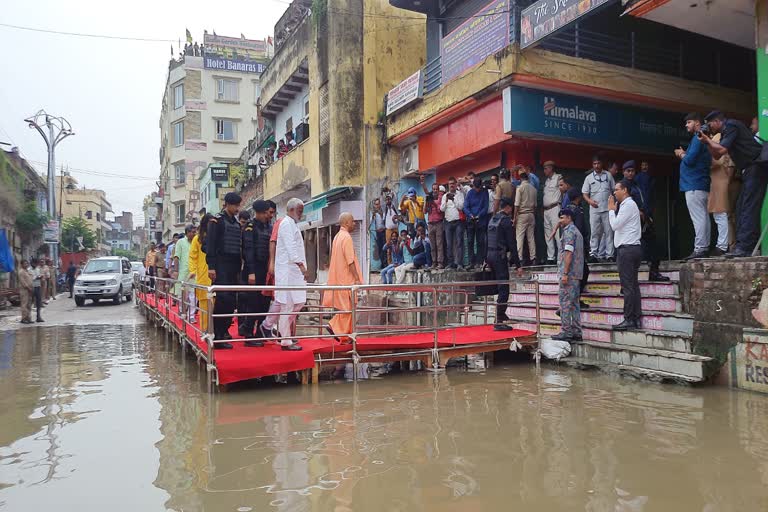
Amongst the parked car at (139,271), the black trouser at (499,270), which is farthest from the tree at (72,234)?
the black trouser at (499,270)

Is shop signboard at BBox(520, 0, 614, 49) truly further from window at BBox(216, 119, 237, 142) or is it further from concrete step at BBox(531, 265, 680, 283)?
window at BBox(216, 119, 237, 142)

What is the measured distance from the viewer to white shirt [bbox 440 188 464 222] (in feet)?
36.8

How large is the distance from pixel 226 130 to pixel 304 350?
4237 cm

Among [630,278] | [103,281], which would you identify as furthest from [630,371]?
[103,281]

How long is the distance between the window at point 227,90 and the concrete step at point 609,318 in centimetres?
4046

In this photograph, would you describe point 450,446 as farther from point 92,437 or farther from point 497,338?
point 497,338

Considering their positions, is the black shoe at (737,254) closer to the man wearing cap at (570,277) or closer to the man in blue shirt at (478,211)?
the man wearing cap at (570,277)

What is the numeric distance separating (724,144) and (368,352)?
16.0 feet

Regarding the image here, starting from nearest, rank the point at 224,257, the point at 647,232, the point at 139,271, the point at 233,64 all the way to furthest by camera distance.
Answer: the point at 224,257 → the point at 647,232 → the point at 139,271 → the point at 233,64

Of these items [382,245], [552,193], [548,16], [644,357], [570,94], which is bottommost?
[644,357]

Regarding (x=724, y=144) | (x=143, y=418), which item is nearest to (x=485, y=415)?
(x=143, y=418)

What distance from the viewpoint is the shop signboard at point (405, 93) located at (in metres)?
14.0

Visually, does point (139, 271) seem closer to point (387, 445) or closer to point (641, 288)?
point (641, 288)

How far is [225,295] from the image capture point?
679 centimetres
